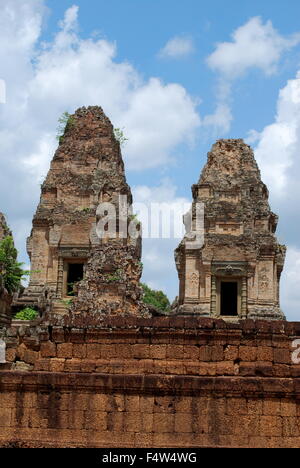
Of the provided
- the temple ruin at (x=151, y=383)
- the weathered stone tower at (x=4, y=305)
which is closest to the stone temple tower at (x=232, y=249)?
the weathered stone tower at (x=4, y=305)

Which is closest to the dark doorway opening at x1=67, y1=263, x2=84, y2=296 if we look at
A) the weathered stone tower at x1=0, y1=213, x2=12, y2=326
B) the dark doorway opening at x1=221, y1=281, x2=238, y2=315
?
the weathered stone tower at x1=0, y1=213, x2=12, y2=326

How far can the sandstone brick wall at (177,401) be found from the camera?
358 inches

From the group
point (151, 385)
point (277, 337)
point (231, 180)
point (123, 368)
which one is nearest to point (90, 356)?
point (123, 368)

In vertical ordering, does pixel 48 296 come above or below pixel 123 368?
above

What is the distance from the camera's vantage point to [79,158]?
A: 28.8 metres

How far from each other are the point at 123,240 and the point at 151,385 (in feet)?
57.7

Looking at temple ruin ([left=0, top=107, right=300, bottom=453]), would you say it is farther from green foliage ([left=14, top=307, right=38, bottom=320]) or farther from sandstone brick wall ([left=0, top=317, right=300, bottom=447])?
green foliage ([left=14, top=307, right=38, bottom=320])

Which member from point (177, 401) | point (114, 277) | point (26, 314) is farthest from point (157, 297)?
point (177, 401)

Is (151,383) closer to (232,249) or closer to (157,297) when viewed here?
(232,249)

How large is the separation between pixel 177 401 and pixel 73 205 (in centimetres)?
1919

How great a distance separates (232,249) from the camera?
26.4 m

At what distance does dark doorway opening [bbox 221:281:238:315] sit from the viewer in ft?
89.0
